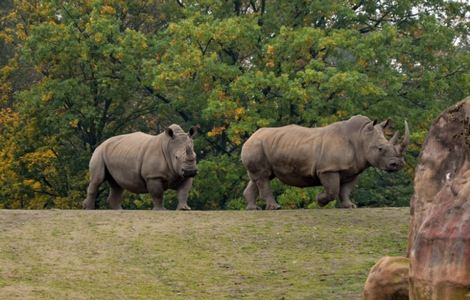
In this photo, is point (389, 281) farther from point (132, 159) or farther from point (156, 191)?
point (132, 159)

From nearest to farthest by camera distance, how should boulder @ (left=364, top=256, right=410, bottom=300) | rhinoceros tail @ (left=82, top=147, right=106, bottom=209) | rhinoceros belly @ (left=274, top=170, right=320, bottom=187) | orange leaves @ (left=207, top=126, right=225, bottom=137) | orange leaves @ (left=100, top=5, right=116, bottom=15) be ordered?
boulder @ (left=364, top=256, right=410, bottom=300)
rhinoceros belly @ (left=274, top=170, right=320, bottom=187)
rhinoceros tail @ (left=82, top=147, right=106, bottom=209)
orange leaves @ (left=207, top=126, right=225, bottom=137)
orange leaves @ (left=100, top=5, right=116, bottom=15)

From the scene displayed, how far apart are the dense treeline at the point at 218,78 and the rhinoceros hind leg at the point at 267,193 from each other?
683 centimetres

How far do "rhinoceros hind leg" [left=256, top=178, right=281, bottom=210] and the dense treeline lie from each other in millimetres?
6827

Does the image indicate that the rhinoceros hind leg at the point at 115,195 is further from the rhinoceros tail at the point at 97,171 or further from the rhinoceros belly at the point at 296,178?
the rhinoceros belly at the point at 296,178

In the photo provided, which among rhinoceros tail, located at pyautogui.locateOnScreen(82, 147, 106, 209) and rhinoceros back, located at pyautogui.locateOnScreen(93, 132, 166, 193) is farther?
rhinoceros tail, located at pyautogui.locateOnScreen(82, 147, 106, 209)

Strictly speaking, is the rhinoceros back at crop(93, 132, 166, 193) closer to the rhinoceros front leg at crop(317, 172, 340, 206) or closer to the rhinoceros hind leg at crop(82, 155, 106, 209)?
the rhinoceros hind leg at crop(82, 155, 106, 209)

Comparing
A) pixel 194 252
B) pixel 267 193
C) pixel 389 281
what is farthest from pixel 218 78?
pixel 389 281

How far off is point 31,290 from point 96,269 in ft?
4.81

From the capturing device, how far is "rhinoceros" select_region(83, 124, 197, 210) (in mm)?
20281

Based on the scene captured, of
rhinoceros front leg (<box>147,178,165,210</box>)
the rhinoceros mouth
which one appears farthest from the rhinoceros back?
the rhinoceros mouth

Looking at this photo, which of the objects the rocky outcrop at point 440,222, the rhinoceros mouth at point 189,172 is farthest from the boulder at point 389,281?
the rhinoceros mouth at point 189,172

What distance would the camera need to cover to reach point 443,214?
7.07m

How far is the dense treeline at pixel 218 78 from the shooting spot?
2822cm

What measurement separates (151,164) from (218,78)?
9.01 m
